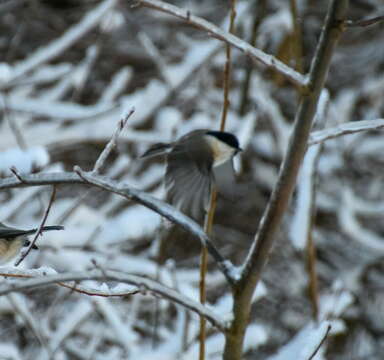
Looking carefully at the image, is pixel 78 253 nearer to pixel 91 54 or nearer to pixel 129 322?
pixel 129 322

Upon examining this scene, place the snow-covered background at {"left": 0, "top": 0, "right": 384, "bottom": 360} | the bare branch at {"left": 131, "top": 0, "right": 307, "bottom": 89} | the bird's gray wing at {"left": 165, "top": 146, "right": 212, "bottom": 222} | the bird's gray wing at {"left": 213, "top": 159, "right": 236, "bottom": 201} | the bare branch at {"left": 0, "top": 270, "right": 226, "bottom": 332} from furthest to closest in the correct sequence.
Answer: the snow-covered background at {"left": 0, "top": 0, "right": 384, "bottom": 360}, the bird's gray wing at {"left": 213, "top": 159, "right": 236, "bottom": 201}, the bird's gray wing at {"left": 165, "top": 146, "right": 212, "bottom": 222}, the bare branch at {"left": 131, "top": 0, "right": 307, "bottom": 89}, the bare branch at {"left": 0, "top": 270, "right": 226, "bottom": 332}

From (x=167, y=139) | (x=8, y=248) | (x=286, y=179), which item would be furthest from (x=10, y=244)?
(x=167, y=139)

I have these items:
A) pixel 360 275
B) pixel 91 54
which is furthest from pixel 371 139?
pixel 91 54

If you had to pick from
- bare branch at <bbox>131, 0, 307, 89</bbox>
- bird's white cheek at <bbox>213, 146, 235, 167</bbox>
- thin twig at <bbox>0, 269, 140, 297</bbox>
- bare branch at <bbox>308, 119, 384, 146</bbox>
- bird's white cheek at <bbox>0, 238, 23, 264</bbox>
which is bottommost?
thin twig at <bbox>0, 269, 140, 297</bbox>

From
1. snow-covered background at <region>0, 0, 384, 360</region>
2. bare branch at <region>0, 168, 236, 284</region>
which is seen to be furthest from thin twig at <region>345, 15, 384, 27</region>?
snow-covered background at <region>0, 0, 384, 360</region>

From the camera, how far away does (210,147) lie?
1.20m

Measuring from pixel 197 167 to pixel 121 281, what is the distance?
1.96 ft

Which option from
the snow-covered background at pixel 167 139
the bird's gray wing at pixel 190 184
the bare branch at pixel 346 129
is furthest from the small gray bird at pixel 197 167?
the snow-covered background at pixel 167 139

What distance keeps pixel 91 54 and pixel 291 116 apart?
1025 mm

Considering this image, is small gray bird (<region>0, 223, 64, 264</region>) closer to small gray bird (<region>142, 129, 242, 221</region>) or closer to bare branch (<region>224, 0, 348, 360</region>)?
small gray bird (<region>142, 129, 242, 221</region>)

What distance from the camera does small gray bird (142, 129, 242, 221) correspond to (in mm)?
1069

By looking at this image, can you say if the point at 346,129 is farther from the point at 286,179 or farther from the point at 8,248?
the point at 8,248

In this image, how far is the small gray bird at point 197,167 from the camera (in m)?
1.07

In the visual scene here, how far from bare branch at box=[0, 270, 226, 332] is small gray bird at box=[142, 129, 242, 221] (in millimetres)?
442
